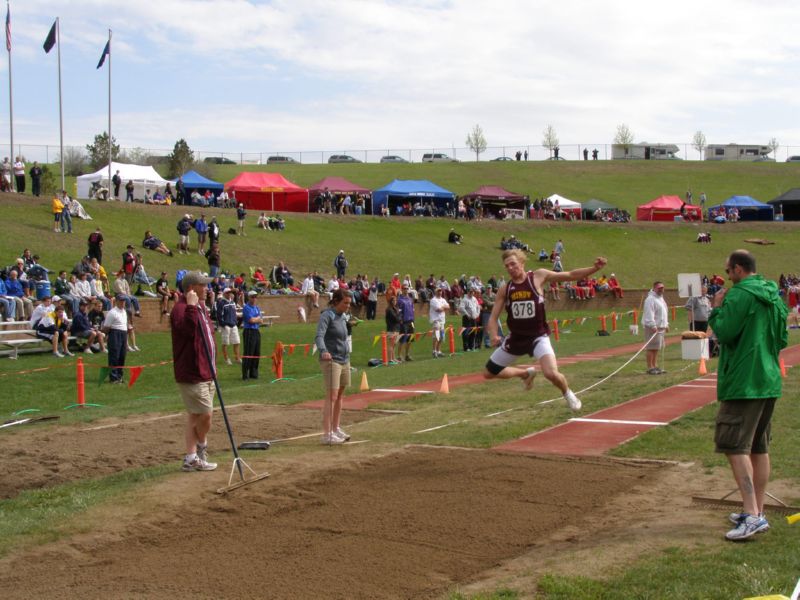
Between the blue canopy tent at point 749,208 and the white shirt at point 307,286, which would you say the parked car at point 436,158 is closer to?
the blue canopy tent at point 749,208

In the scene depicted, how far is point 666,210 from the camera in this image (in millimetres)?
69375

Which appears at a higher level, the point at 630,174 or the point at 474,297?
the point at 630,174

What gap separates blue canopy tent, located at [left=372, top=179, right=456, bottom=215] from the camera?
58.9 metres

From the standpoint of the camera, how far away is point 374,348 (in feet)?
92.9

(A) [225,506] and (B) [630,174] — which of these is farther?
(B) [630,174]

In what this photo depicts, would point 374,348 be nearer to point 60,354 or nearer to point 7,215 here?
point 60,354

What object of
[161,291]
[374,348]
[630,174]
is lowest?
[374,348]

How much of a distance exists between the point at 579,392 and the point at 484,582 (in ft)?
33.3

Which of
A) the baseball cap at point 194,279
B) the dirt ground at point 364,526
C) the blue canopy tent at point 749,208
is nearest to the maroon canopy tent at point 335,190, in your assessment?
the blue canopy tent at point 749,208

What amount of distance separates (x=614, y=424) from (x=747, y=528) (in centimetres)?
Answer: 558

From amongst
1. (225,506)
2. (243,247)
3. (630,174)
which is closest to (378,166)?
(630,174)

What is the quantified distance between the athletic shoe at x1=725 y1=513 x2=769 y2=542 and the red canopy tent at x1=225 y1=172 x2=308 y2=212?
49.1 meters

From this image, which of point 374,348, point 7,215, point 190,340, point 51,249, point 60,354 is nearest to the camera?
point 190,340

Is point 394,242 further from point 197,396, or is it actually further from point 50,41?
point 197,396
